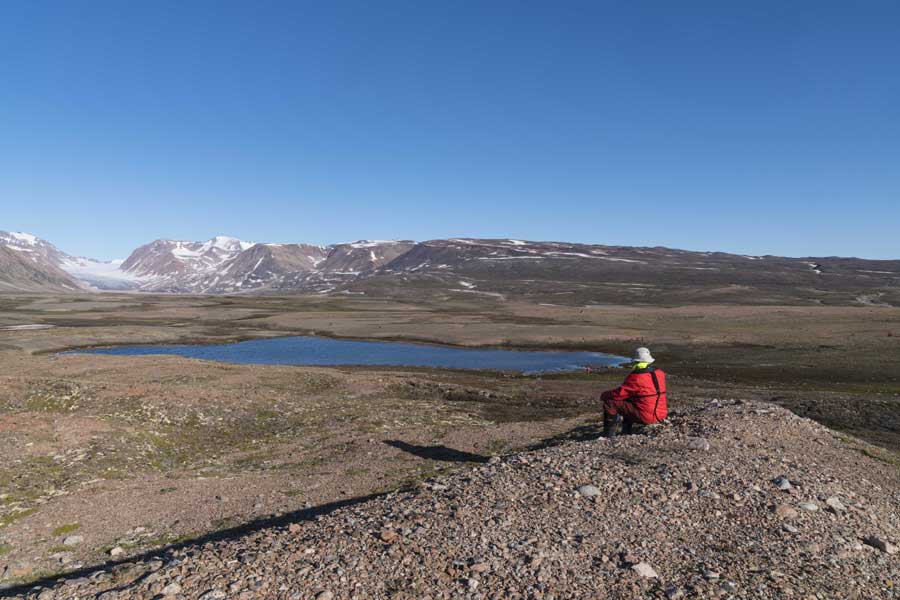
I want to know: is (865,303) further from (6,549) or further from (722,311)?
(6,549)

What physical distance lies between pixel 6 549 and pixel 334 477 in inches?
318

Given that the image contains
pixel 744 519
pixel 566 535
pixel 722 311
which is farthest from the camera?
pixel 722 311

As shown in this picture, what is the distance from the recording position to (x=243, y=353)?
74.7 metres

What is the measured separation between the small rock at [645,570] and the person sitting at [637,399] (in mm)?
6743

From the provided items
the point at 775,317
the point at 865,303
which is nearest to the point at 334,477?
the point at 775,317

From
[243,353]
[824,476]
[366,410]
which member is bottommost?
[243,353]

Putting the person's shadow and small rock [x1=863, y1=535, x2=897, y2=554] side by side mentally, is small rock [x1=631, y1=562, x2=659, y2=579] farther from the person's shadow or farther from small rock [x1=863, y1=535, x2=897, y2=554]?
the person's shadow

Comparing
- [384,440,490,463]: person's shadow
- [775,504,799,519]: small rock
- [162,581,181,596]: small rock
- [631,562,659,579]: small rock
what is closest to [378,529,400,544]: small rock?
[162,581,181,596]: small rock

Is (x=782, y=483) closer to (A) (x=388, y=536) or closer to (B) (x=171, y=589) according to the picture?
(A) (x=388, y=536)

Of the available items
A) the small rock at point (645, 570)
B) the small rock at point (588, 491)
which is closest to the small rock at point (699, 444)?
the small rock at point (588, 491)

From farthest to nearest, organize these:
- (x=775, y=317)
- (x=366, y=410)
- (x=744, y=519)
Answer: (x=775, y=317) → (x=366, y=410) → (x=744, y=519)

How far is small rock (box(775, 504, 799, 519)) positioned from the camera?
1026cm

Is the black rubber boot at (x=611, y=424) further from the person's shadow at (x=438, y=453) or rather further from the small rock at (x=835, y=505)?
the small rock at (x=835, y=505)

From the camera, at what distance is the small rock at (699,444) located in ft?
44.6
